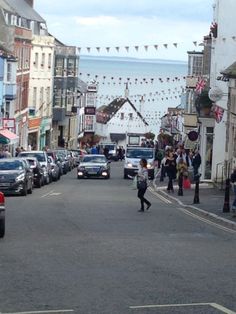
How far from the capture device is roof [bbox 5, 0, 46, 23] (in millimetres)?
87206

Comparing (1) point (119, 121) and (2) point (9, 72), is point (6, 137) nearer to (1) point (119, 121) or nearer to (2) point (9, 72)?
(2) point (9, 72)

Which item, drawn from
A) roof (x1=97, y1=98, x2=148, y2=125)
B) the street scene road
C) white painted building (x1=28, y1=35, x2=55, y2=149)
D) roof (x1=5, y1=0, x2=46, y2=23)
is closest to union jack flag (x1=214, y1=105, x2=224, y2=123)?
the street scene road

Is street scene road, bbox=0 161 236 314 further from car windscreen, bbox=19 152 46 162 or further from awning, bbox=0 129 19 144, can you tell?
awning, bbox=0 129 19 144

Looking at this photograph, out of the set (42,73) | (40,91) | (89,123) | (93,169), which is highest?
(42,73)

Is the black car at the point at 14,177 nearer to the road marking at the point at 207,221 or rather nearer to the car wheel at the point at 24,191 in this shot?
the car wheel at the point at 24,191

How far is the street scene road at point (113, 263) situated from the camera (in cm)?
1273

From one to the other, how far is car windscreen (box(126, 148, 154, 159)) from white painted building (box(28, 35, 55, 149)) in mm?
25946

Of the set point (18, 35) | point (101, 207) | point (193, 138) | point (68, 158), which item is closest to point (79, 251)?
point (101, 207)

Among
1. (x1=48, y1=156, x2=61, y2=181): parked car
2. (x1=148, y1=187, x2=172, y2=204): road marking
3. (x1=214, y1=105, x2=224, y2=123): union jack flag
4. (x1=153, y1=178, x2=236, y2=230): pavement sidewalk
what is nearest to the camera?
(x1=153, y1=178, x2=236, y2=230): pavement sidewalk

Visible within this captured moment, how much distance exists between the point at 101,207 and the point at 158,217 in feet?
13.3

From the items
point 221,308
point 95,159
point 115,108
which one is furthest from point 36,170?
point 115,108

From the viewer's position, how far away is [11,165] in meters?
40.3

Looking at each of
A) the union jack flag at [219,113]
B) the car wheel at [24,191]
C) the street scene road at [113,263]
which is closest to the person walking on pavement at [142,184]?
the street scene road at [113,263]

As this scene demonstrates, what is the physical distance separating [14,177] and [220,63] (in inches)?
742
